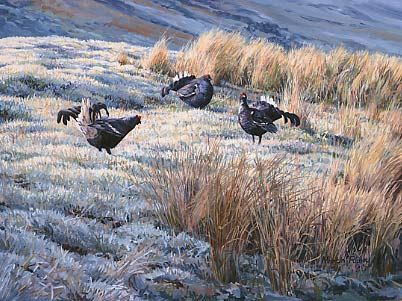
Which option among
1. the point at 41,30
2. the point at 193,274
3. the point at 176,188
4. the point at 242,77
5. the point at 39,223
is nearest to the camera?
the point at 193,274

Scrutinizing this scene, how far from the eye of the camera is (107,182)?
3668 millimetres

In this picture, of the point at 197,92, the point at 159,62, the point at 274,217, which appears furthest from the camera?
the point at 159,62

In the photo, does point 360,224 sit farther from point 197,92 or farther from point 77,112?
point 197,92

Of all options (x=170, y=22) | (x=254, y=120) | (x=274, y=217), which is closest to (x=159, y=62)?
(x=170, y=22)

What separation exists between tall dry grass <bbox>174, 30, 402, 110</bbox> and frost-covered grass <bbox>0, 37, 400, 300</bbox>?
36.3 inches

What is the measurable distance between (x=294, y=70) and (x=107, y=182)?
4925 millimetres

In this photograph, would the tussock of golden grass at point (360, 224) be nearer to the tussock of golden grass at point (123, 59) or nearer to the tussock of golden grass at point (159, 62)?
the tussock of golden grass at point (159, 62)

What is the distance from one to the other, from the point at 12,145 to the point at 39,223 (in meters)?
1.38

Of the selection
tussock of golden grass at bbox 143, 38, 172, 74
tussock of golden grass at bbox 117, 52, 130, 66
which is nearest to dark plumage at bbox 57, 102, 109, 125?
tussock of golden grass at bbox 143, 38, 172, 74

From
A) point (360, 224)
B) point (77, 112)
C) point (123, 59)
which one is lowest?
point (123, 59)

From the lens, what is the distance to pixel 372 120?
6156 millimetres

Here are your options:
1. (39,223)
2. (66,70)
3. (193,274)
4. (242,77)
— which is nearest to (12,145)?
(39,223)

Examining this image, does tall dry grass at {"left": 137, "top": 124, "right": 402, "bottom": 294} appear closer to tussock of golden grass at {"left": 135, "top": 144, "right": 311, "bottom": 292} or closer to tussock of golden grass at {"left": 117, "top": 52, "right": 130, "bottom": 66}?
tussock of golden grass at {"left": 135, "top": 144, "right": 311, "bottom": 292}

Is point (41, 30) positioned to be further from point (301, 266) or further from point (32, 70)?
point (301, 266)
